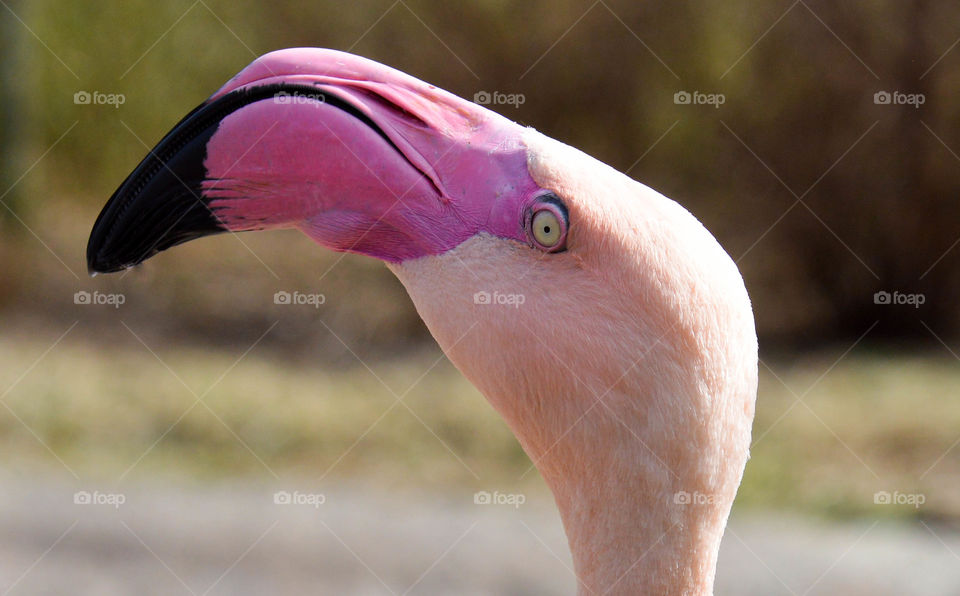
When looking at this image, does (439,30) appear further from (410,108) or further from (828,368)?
(410,108)

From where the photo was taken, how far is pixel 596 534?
1.46 m

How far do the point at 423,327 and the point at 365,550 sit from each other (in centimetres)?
287

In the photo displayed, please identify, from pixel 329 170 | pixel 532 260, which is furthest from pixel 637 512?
pixel 329 170

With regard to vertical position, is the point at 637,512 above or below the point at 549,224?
below

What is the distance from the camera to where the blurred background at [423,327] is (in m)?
5.07

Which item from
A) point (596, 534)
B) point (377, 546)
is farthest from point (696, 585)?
point (377, 546)

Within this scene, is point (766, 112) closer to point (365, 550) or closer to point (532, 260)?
point (365, 550)

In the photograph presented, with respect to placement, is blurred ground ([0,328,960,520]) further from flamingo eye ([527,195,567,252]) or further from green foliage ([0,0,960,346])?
flamingo eye ([527,195,567,252])

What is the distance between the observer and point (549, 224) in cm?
141

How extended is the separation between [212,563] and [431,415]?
184 centimetres

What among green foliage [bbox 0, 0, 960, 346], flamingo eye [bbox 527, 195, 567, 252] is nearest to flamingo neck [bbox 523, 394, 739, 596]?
flamingo eye [bbox 527, 195, 567, 252]

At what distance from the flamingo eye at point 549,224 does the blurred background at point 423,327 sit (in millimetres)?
3496

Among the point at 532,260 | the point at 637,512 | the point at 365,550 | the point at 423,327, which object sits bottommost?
the point at 637,512

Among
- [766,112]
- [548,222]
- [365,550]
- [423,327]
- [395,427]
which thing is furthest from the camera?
[423,327]
